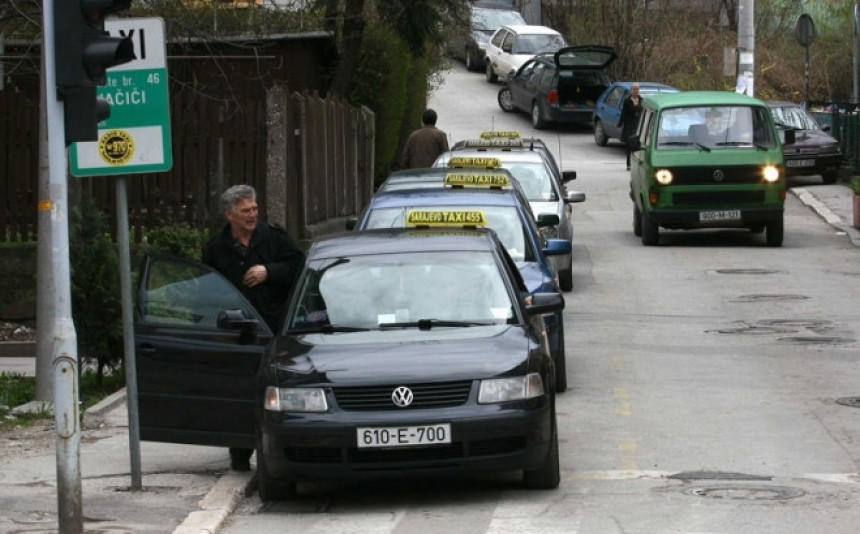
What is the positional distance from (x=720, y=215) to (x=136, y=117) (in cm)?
1577

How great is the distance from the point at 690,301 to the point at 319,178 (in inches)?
251

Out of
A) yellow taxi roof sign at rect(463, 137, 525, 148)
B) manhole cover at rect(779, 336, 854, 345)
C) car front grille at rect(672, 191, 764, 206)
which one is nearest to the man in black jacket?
manhole cover at rect(779, 336, 854, 345)

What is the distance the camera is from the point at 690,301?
1967 centimetres

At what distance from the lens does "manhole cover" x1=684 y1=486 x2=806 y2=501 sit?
31.5 feet

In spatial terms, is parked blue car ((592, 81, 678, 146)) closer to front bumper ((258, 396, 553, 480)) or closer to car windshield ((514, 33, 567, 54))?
car windshield ((514, 33, 567, 54))

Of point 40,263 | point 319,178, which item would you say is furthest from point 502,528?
point 319,178

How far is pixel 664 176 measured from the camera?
24875 mm

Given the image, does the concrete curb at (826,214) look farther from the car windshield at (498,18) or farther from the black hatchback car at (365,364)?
the car windshield at (498,18)

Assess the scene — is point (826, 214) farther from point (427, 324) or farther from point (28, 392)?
point (427, 324)

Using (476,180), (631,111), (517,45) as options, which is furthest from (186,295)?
(517,45)

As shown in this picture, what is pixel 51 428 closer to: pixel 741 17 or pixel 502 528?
pixel 502 528

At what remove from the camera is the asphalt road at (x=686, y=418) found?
9266 millimetres

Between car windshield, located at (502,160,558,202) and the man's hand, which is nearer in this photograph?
the man's hand

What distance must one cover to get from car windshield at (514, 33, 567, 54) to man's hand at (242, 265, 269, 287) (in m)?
39.7
